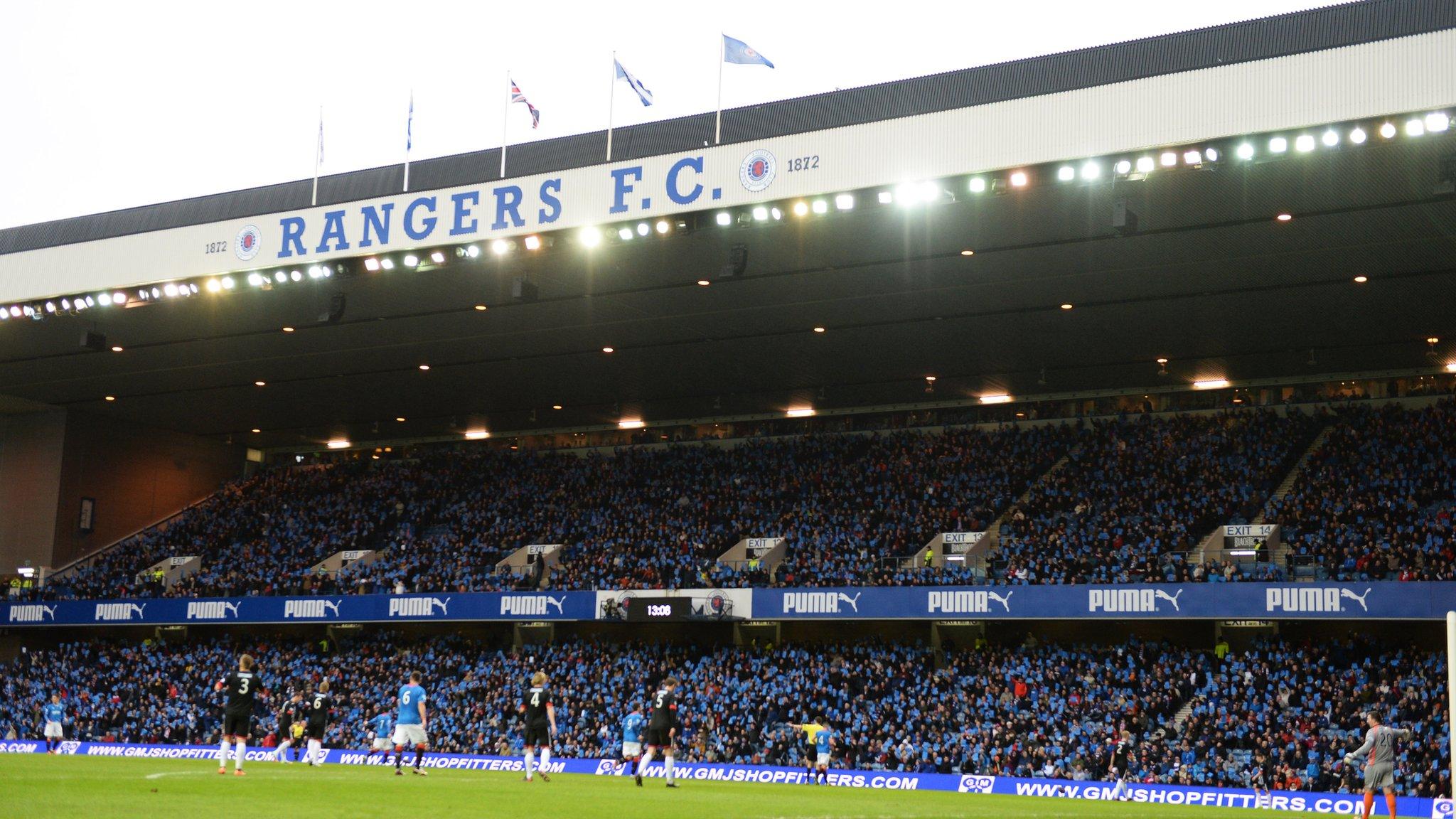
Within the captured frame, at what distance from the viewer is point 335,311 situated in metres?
39.0

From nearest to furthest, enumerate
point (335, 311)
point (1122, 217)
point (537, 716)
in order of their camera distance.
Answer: point (537, 716), point (1122, 217), point (335, 311)

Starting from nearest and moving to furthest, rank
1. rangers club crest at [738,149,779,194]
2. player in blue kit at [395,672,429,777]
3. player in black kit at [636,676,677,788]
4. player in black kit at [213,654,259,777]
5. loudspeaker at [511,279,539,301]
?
player in black kit at [213,654,259,777] → player in black kit at [636,676,677,788] → player in blue kit at [395,672,429,777] → rangers club crest at [738,149,779,194] → loudspeaker at [511,279,539,301]

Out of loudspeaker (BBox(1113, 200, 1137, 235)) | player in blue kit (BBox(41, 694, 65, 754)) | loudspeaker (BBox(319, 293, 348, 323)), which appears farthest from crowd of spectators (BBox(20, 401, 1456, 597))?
loudspeaker (BBox(319, 293, 348, 323))

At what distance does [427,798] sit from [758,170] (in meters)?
16.4

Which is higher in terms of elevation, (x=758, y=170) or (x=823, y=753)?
(x=758, y=170)

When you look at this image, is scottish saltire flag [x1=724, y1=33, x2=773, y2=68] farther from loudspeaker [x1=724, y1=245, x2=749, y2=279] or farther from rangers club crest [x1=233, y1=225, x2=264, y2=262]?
rangers club crest [x1=233, y1=225, x2=264, y2=262]

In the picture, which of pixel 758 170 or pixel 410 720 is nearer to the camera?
pixel 410 720

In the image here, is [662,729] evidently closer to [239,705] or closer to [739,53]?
[239,705]

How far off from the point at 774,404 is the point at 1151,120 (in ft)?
88.6

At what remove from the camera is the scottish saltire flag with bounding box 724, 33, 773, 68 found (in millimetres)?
31141

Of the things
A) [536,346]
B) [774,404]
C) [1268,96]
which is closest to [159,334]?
[536,346]

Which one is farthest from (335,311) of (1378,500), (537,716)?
(1378,500)

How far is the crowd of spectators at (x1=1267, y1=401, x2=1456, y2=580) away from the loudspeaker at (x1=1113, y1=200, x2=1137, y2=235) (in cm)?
1192

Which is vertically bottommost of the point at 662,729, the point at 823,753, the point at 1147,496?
the point at 823,753
